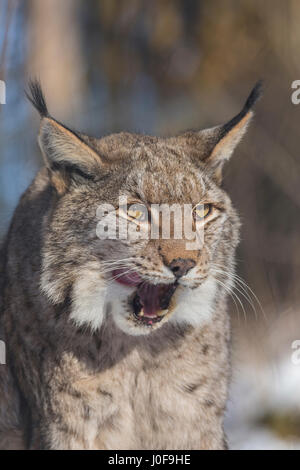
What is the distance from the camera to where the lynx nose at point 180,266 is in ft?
7.28

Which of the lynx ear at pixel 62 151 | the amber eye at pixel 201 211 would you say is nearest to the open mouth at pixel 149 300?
the amber eye at pixel 201 211

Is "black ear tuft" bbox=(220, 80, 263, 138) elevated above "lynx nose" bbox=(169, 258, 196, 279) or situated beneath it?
elevated above

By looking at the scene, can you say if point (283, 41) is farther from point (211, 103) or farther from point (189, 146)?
point (189, 146)

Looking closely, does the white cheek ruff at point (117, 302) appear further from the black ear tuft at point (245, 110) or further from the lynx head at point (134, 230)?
the black ear tuft at point (245, 110)

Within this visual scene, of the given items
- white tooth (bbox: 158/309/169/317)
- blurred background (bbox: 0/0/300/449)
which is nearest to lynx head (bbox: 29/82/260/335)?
white tooth (bbox: 158/309/169/317)

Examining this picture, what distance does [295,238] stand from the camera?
17.9 feet

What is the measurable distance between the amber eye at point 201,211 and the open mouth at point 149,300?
278 mm

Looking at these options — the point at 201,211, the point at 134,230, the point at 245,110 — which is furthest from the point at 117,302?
the point at 245,110

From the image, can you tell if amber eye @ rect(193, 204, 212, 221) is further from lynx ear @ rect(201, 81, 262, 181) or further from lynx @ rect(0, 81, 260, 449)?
lynx ear @ rect(201, 81, 262, 181)

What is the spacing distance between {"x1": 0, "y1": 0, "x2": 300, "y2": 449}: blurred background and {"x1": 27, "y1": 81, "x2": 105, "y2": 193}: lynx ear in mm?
848

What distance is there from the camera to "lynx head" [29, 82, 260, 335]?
2312 millimetres

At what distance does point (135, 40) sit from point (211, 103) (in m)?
1.17

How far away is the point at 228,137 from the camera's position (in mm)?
2658
